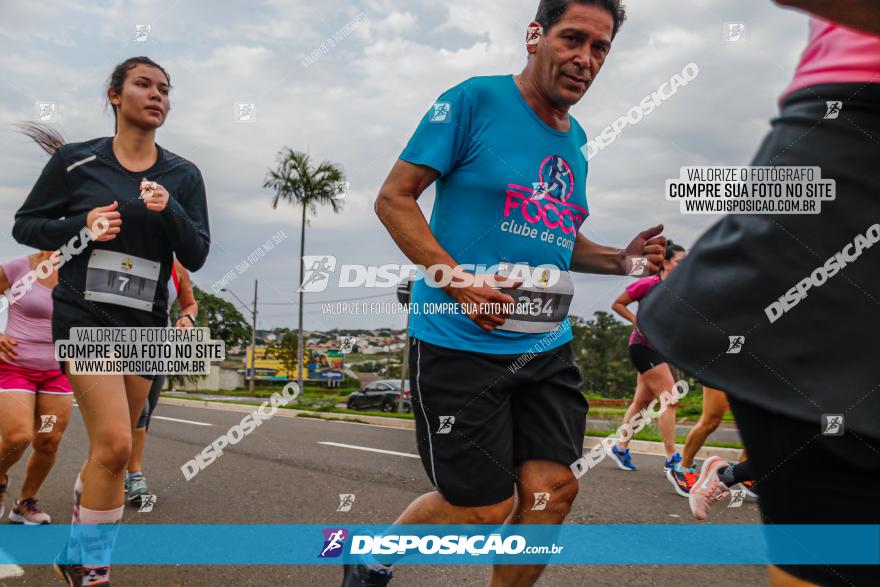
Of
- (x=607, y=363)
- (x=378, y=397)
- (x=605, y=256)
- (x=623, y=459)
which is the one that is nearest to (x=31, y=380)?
(x=605, y=256)

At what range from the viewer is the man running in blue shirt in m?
2.11

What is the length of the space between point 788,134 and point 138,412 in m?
2.71

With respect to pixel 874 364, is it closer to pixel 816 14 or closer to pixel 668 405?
pixel 816 14

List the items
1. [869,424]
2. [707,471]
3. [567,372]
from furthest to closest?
1. [707,471]
2. [567,372]
3. [869,424]

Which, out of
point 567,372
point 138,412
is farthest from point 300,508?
point 567,372

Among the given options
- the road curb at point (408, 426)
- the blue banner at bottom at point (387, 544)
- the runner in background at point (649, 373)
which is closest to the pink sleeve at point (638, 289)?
the runner in background at point (649, 373)

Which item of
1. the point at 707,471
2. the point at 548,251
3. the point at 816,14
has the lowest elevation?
the point at 707,471

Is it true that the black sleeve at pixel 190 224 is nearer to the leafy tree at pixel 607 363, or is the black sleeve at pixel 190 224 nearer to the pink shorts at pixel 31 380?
the pink shorts at pixel 31 380

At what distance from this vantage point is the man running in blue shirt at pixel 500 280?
211 centimetres

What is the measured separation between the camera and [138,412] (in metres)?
2.94

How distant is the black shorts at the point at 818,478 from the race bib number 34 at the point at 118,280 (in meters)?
2.42

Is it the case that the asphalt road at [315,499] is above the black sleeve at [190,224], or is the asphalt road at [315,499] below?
below

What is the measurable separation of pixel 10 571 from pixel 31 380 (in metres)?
1.40

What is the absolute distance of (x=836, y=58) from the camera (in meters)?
1.02
